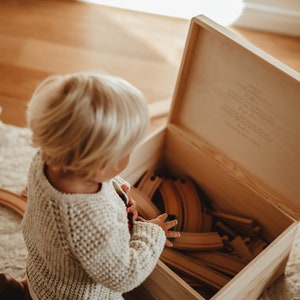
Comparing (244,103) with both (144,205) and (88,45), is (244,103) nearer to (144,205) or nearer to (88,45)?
(144,205)

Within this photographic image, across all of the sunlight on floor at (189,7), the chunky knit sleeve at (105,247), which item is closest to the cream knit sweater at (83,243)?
the chunky knit sleeve at (105,247)

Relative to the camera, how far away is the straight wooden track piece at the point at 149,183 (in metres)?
1.28

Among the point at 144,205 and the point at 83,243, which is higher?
the point at 83,243

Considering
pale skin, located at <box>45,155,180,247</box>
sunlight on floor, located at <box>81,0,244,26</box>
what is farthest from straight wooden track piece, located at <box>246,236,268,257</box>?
sunlight on floor, located at <box>81,0,244,26</box>

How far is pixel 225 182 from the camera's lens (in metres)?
1.21

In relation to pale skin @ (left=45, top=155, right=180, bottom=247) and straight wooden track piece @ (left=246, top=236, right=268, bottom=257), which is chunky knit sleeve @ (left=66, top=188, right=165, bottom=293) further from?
straight wooden track piece @ (left=246, top=236, right=268, bottom=257)

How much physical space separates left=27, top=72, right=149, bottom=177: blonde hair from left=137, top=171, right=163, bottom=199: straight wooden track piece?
2.01 feet

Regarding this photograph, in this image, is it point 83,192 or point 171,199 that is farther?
point 171,199

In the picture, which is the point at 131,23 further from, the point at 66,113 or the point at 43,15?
the point at 66,113

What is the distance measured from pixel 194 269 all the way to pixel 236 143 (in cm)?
36

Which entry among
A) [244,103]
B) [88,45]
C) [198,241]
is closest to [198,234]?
[198,241]

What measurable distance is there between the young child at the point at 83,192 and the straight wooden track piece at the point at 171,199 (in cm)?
38

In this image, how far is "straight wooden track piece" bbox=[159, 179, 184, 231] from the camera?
1.24 metres

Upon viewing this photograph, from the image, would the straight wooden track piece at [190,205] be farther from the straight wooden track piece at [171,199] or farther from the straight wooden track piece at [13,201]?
the straight wooden track piece at [13,201]
